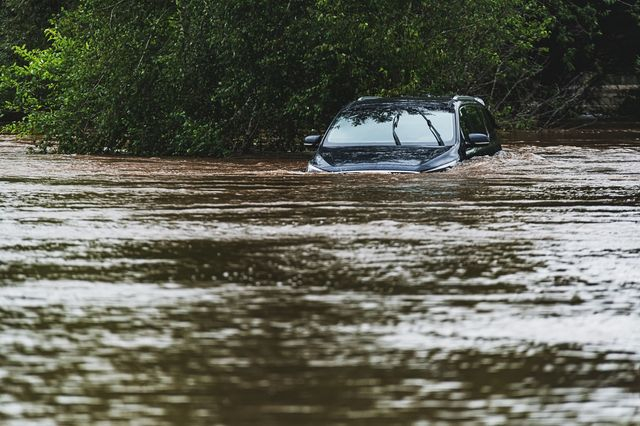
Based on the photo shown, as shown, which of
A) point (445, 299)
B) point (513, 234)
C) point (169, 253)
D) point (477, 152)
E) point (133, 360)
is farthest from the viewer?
point (477, 152)

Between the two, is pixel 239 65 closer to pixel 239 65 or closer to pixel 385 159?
pixel 239 65

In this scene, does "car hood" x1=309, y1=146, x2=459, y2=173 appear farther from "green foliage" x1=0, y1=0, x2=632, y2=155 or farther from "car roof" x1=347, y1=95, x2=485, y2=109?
"green foliage" x1=0, y1=0, x2=632, y2=155

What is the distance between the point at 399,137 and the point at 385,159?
70 cm

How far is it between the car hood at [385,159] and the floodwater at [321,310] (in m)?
1.60

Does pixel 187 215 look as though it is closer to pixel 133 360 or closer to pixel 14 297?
pixel 14 297

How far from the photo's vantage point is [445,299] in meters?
7.29

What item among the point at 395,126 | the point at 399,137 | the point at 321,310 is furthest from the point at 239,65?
the point at 321,310

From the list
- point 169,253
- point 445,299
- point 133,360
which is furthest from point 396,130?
point 133,360

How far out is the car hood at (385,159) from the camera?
1552 cm

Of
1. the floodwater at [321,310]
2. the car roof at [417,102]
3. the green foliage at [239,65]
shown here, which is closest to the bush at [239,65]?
the green foliage at [239,65]

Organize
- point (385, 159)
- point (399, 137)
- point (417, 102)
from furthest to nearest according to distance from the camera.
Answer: point (417, 102)
point (399, 137)
point (385, 159)

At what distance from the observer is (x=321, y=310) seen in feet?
22.8

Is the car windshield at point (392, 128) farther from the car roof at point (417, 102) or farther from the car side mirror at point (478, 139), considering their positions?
the car side mirror at point (478, 139)

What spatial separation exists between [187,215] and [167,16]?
11.9 m
